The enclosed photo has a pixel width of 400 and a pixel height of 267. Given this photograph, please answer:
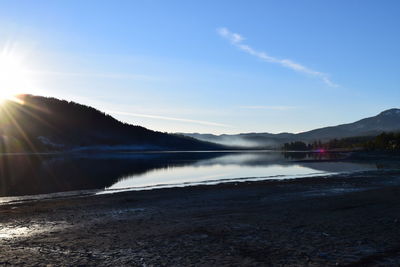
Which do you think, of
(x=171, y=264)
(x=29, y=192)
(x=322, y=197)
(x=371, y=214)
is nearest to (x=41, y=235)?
(x=171, y=264)

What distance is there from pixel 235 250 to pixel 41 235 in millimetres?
7596

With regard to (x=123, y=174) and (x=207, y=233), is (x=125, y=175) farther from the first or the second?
(x=207, y=233)

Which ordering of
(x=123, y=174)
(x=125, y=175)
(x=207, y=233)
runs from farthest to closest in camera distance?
1. (x=123, y=174)
2. (x=125, y=175)
3. (x=207, y=233)

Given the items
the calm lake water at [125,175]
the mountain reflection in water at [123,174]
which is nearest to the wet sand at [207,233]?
the calm lake water at [125,175]


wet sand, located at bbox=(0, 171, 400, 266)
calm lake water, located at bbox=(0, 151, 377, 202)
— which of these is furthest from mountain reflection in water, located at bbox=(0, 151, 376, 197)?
wet sand, located at bbox=(0, 171, 400, 266)

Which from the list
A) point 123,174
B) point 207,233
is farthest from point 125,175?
point 207,233

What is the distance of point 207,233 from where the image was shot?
14.9 m

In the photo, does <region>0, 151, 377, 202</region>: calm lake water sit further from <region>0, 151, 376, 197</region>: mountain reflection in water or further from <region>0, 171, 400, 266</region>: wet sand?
<region>0, 171, 400, 266</region>: wet sand

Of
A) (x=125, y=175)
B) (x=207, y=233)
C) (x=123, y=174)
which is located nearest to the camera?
(x=207, y=233)

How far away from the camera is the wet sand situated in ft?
37.9

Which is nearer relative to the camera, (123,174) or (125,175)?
(125,175)

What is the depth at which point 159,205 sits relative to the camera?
24.3 m

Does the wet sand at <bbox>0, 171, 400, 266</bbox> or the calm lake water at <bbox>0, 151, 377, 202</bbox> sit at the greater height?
the calm lake water at <bbox>0, 151, 377, 202</bbox>

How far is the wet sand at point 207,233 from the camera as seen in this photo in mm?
11547
